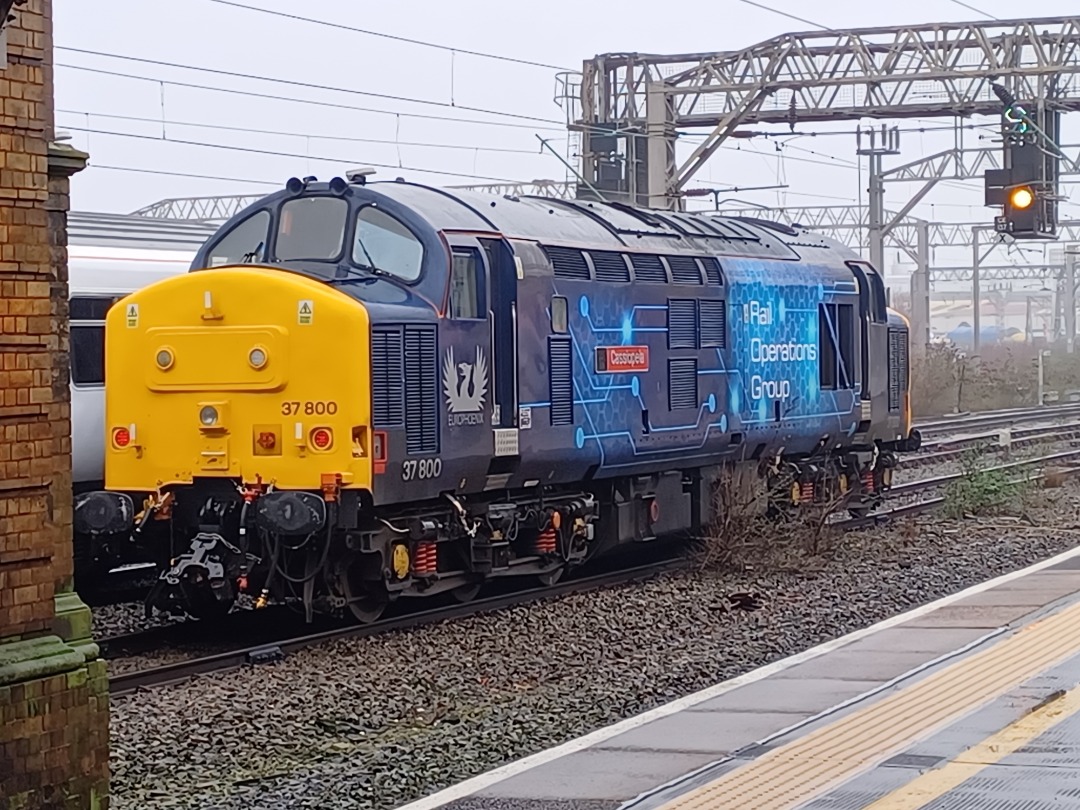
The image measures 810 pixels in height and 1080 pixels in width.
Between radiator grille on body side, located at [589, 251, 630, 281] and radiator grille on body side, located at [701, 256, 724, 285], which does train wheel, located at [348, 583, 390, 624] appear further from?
radiator grille on body side, located at [701, 256, 724, 285]

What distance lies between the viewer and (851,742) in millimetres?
7844

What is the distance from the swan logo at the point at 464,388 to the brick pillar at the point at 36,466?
5998 millimetres

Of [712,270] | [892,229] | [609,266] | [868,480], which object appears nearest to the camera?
[609,266]

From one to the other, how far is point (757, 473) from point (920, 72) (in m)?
16.5

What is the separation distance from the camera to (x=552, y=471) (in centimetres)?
1376

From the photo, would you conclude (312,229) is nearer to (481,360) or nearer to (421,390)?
(481,360)

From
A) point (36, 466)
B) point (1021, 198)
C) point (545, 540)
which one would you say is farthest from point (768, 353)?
point (36, 466)

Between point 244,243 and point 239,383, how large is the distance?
74.7 inches

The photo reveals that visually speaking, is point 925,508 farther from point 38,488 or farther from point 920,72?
point 38,488

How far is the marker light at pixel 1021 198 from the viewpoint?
22844mm

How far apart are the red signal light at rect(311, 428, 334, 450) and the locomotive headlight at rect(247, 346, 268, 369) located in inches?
24.5

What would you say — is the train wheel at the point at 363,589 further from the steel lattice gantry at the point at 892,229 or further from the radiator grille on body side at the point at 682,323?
the steel lattice gantry at the point at 892,229

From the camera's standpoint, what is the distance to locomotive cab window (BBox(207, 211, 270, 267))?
13266 mm

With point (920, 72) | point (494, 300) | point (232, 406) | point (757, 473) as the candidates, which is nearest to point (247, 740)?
point (232, 406)
